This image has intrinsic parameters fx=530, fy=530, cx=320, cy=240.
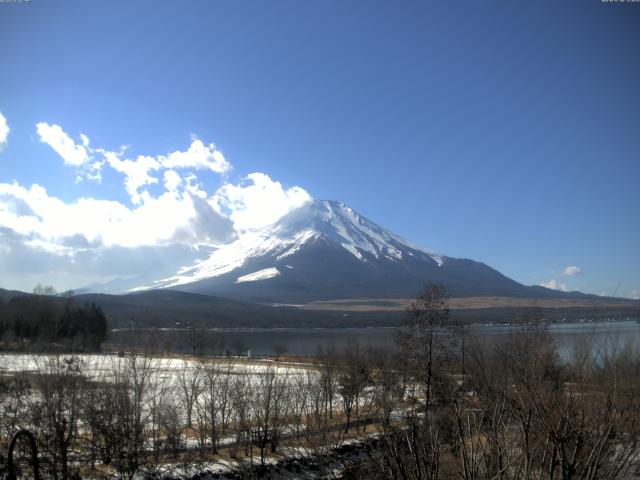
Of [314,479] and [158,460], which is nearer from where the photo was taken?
[158,460]

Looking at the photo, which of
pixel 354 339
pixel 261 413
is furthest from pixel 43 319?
pixel 261 413

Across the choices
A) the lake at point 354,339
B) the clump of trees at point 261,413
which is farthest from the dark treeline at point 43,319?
the clump of trees at point 261,413

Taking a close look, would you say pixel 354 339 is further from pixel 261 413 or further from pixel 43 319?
pixel 261 413

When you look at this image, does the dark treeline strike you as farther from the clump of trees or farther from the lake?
the clump of trees

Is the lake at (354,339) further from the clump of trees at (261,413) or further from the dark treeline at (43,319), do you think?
the dark treeline at (43,319)

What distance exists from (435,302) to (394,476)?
20.8m

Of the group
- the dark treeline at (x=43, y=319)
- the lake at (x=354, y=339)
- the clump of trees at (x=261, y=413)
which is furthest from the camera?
the dark treeline at (x=43, y=319)

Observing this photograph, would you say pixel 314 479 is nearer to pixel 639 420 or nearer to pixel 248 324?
pixel 639 420

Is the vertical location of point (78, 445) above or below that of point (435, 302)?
below

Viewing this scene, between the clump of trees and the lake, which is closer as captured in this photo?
the lake

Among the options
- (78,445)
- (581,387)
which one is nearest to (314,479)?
(78,445)

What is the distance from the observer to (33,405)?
1504 cm

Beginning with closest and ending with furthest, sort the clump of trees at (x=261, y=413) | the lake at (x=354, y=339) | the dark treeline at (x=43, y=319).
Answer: the lake at (x=354, y=339)
the clump of trees at (x=261, y=413)
the dark treeline at (x=43, y=319)

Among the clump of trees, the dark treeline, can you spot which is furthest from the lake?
the dark treeline
